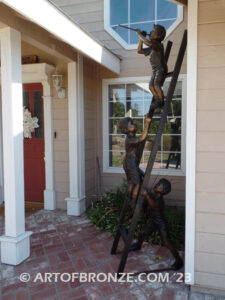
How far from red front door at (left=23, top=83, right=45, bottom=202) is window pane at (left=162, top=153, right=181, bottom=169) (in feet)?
7.07

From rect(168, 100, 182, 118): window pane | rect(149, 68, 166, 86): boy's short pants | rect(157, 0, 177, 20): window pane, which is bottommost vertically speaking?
rect(168, 100, 182, 118): window pane

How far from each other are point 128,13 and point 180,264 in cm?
401

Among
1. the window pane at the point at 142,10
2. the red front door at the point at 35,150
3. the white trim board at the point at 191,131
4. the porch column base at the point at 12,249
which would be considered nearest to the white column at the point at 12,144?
the porch column base at the point at 12,249

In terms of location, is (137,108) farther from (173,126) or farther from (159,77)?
(159,77)

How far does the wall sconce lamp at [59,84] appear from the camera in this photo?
400 centimetres

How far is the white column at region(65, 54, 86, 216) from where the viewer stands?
3996mm

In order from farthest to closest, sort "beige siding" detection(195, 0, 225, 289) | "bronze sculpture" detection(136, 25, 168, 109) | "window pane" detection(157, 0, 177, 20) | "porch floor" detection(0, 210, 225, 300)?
"window pane" detection(157, 0, 177, 20)
"bronze sculpture" detection(136, 25, 168, 109)
"porch floor" detection(0, 210, 225, 300)
"beige siding" detection(195, 0, 225, 289)

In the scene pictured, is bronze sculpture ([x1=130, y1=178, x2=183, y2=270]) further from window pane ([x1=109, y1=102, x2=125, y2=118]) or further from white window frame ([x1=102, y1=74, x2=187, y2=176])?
window pane ([x1=109, y1=102, x2=125, y2=118])

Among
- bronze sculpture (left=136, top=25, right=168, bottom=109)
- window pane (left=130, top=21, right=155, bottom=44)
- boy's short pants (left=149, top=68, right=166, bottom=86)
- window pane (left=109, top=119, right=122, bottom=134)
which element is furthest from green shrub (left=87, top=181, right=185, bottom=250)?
window pane (left=130, top=21, right=155, bottom=44)

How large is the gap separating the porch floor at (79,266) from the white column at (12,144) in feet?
0.85

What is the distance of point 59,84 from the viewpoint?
406cm

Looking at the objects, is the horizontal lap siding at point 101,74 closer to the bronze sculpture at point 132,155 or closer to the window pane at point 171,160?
the window pane at point 171,160

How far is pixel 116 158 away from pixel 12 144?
236 cm

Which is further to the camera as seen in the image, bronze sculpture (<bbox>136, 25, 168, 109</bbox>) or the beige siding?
bronze sculpture (<bbox>136, 25, 168, 109</bbox>)
